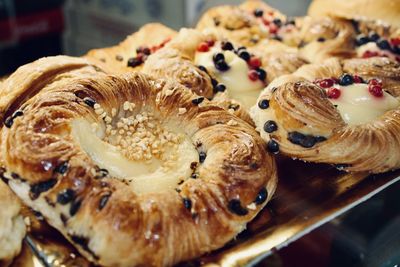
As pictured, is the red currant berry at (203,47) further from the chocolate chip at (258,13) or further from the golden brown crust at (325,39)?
the chocolate chip at (258,13)

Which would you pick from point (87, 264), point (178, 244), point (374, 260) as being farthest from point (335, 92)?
point (87, 264)

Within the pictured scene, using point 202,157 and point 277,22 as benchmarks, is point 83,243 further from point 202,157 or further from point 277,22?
point 277,22

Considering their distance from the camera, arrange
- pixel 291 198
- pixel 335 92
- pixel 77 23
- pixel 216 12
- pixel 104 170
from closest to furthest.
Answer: pixel 104 170, pixel 291 198, pixel 335 92, pixel 216 12, pixel 77 23

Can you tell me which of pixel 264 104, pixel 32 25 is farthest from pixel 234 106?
pixel 32 25

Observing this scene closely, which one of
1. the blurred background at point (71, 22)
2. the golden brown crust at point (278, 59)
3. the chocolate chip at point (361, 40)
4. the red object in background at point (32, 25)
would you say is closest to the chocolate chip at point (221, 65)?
the golden brown crust at point (278, 59)

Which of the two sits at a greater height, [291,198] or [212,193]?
[212,193]

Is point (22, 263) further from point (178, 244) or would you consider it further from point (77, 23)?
point (77, 23)
